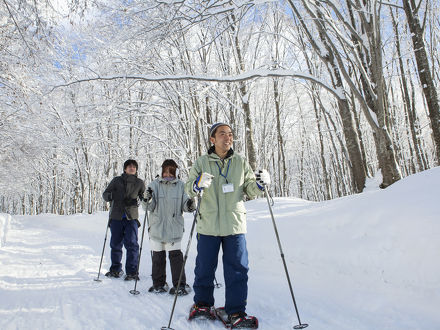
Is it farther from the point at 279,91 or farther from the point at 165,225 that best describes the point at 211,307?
the point at 279,91

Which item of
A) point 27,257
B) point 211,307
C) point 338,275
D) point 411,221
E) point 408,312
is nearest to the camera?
point 408,312

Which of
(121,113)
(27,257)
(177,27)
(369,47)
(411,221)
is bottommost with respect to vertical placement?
(27,257)

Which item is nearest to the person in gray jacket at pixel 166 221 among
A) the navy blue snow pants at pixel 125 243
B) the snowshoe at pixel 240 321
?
the navy blue snow pants at pixel 125 243

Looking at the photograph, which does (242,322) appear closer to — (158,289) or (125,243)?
(158,289)

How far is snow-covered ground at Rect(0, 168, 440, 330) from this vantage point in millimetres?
2715

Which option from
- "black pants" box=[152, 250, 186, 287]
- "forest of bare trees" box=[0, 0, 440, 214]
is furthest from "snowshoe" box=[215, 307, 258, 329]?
"forest of bare trees" box=[0, 0, 440, 214]

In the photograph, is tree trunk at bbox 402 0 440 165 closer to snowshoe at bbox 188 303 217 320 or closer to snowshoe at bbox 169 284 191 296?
snowshoe at bbox 169 284 191 296

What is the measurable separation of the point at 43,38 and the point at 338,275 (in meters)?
4.91

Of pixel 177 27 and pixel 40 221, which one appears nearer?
pixel 177 27

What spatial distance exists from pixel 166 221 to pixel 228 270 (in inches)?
61.9

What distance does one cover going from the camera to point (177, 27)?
5332 millimetres

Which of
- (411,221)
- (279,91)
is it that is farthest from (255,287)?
(279,91)

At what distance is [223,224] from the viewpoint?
2752mm

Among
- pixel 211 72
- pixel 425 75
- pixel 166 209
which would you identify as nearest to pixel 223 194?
pixel 166 209
